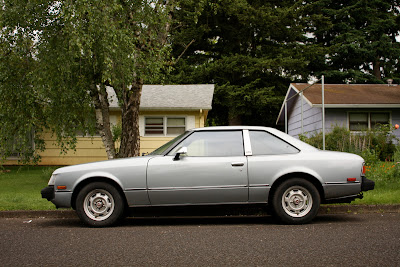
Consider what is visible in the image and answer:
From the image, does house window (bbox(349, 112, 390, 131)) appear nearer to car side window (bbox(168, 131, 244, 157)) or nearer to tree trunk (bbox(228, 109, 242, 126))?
tree trunk (bbox(228, 109, 242, 126))

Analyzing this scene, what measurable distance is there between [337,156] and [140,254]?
3.57m

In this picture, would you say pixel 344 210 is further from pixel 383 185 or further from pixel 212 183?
pixel 383 185

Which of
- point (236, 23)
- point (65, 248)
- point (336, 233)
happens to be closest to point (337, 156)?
point (336, 233)

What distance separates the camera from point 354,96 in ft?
72.6

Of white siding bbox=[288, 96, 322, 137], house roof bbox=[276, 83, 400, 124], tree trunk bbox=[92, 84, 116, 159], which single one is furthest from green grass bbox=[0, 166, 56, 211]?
white siding bbox=[288, 96, 322, 137]

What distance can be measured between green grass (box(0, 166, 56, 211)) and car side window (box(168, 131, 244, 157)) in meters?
3.15

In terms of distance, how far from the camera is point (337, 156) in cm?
683

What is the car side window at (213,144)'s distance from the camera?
22.6 ft

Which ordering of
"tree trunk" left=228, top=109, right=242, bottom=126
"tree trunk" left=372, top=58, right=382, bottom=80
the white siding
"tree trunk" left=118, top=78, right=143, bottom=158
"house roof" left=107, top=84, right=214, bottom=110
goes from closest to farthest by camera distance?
1. "tree trunk" left=118, top=78, right=143, bottom=158
2. "house roof" left=107, top=84, right=214, bottom=110
3. the white siding
4. "tree trunk" left=228, top=109, right=242, bottom=126
5. "tree trunk" left=372, top=58, right=382, bottom=80

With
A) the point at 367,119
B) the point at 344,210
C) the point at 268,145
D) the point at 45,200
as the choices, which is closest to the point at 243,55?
the point at 367,119

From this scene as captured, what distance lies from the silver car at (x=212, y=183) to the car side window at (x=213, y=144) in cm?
9

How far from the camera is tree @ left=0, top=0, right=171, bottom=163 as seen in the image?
10.5 meters

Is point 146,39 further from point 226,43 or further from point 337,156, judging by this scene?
point 226,43

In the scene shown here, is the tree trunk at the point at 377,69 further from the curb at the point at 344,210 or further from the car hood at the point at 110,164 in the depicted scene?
the car hood at the point at 110,164
